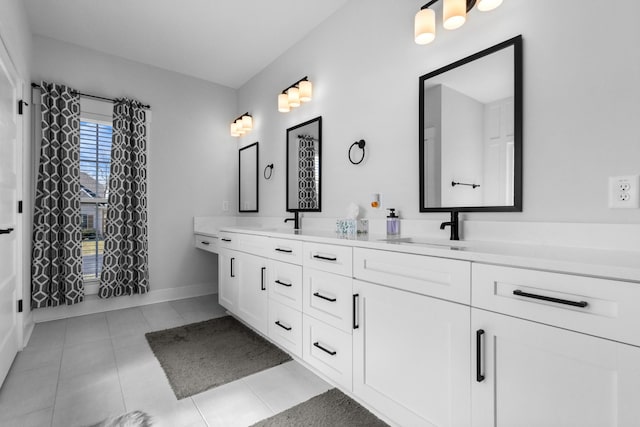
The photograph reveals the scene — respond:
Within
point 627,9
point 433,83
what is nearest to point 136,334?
point 433,83

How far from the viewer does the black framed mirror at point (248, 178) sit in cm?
365

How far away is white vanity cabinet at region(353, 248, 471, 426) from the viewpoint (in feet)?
3.85

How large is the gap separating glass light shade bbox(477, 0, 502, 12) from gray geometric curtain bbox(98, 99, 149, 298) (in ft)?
10.4

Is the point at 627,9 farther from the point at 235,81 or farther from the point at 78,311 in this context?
the point at 78,311

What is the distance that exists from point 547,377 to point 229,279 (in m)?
2.43

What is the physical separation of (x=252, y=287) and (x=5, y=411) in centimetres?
144

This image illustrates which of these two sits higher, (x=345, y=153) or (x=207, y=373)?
(x=345, y=153)

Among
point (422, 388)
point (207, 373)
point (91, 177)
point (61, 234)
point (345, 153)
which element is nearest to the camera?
point (422, 388)

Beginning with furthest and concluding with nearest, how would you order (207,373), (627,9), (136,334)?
1. (136,334)
2. (207,373)
3. (627,9)

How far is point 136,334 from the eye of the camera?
2600 millimetres

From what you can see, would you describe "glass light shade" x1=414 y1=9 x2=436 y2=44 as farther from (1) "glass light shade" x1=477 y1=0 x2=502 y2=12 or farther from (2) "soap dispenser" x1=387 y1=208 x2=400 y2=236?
(2) "soap dispenser" x1=387 y1=208 x2=400 y2=236

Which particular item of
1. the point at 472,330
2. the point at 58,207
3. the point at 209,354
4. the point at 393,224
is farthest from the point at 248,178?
the point at 472,330

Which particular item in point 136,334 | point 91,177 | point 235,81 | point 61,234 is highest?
point 235,81

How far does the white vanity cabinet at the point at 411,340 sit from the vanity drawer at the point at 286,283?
511mm
